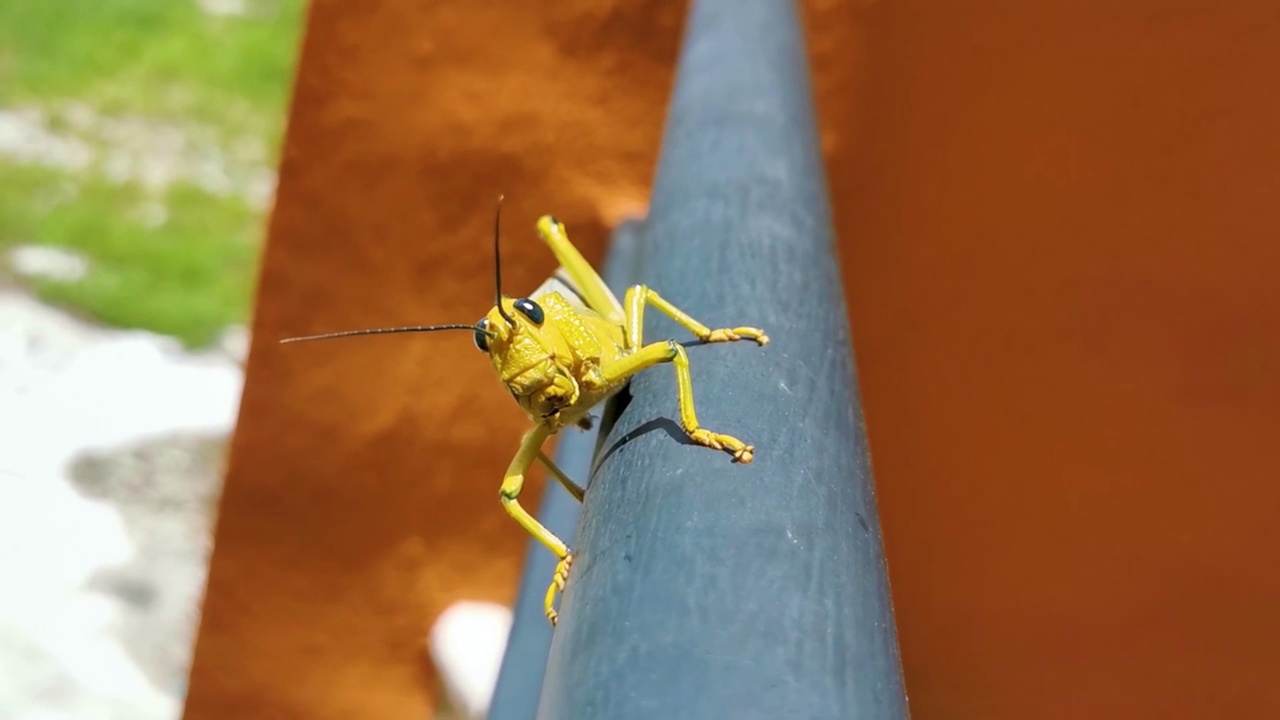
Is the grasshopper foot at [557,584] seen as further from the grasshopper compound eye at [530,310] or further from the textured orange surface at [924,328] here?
the textured orange surface at [924,328]

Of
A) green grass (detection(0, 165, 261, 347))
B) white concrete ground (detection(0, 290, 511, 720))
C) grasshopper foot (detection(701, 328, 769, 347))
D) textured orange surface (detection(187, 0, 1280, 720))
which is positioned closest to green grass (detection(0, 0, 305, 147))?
green grass (detection(0, 165, 261, 347))

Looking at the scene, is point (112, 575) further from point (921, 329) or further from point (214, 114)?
point (921, 329)

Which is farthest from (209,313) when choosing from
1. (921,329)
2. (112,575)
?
(921,329)

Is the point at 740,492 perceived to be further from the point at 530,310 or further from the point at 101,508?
the point at 101,508

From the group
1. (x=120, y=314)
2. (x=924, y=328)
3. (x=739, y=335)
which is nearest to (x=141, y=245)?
(x=120, y=314)

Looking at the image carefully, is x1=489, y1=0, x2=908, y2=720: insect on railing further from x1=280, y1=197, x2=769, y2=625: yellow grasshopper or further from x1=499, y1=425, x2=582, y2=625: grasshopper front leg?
x1=499, y1=425, x2=582, y2=625: grasshopper front leg

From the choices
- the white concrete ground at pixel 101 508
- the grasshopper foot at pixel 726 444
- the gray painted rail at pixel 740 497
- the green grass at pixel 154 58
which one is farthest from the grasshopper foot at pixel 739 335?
the green grass at pixel 154 58
